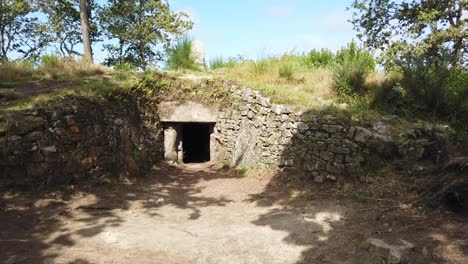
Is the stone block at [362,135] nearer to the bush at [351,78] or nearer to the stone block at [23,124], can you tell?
the bush at [351,78]

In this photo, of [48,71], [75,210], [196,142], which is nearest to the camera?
[75,210]

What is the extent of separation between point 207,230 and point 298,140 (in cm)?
282

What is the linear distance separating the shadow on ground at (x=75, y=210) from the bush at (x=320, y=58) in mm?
6391

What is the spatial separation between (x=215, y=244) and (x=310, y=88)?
547 centimetres

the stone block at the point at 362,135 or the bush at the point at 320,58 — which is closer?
the stone block at the point at 362,135

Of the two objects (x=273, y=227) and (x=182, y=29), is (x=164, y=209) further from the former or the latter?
(x=182, y=29)

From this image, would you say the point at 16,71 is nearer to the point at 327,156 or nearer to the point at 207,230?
the point at 207,230

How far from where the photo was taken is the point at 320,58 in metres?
11.6

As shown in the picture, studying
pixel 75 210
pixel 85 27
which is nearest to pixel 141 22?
pixel 85 27

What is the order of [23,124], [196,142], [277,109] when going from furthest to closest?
[196,142]
[277,109]
[23,124]

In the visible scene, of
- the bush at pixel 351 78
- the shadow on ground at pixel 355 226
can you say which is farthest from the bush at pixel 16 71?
the bush at pixel 351 78

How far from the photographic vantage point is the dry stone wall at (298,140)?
5.81 meters

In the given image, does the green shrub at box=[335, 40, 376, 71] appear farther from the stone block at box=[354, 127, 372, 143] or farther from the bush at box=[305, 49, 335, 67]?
the stone block at box=[354, 127, 372, 143]

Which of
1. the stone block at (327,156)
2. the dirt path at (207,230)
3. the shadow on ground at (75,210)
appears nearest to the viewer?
the dirt path at (207,230)
